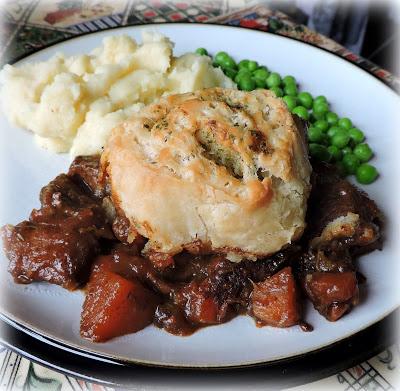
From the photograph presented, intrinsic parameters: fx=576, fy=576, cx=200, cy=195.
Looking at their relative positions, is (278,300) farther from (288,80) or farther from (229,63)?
(229,63)

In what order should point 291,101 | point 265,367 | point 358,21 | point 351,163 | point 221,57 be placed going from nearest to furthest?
1. point 265,367
2. point 351,163
3. point 291,101
4. point 221,57
5. point 358,21

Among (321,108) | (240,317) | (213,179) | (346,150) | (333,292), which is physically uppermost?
(213,179)

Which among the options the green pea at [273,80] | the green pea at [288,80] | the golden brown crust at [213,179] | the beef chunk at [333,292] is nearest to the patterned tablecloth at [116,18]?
the green pea at [288,80]

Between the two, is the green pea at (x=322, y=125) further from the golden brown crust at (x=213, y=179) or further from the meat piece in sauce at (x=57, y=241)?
the meat piece in sauce at (x=57, y=241)

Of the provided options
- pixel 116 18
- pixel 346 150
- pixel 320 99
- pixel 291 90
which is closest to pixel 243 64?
pixel 291 90

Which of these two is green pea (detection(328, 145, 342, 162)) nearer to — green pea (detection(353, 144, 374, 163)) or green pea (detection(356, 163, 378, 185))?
green pea (detection(353, 144, 374, 163))

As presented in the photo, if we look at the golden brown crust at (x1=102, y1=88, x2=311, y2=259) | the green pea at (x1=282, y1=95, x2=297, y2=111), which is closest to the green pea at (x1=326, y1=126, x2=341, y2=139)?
the green pea at (x1=282, y1=95, x2=297, y2=111)
